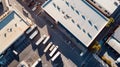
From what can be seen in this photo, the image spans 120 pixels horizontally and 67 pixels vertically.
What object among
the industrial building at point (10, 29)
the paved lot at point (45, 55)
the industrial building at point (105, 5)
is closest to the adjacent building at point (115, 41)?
the industrial building at point (105, 5)

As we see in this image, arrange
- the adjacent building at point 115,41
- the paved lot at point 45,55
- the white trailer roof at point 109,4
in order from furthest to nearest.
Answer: the white trailer roof at point 109,4
the adjacent building at point 115,41
the paved lot at point 45,55

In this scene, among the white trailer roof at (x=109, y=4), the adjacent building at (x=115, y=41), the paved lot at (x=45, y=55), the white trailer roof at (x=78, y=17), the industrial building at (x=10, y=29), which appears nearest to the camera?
the industrial building at (x=10, y=29)

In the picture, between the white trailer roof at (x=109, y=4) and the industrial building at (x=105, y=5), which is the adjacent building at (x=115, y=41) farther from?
the white trailer roof at (x=109, y=4)

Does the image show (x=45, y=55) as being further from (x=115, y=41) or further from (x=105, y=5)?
(x=105, y=5)

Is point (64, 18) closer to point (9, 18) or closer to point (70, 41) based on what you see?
point (70, 41)

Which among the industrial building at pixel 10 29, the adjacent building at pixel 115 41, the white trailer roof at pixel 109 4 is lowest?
the adjacent building at pixel 115 41

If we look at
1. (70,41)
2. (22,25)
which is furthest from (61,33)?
(22,25)

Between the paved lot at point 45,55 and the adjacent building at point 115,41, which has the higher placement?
the paved lot at point 45,55

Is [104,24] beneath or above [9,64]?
beneath
